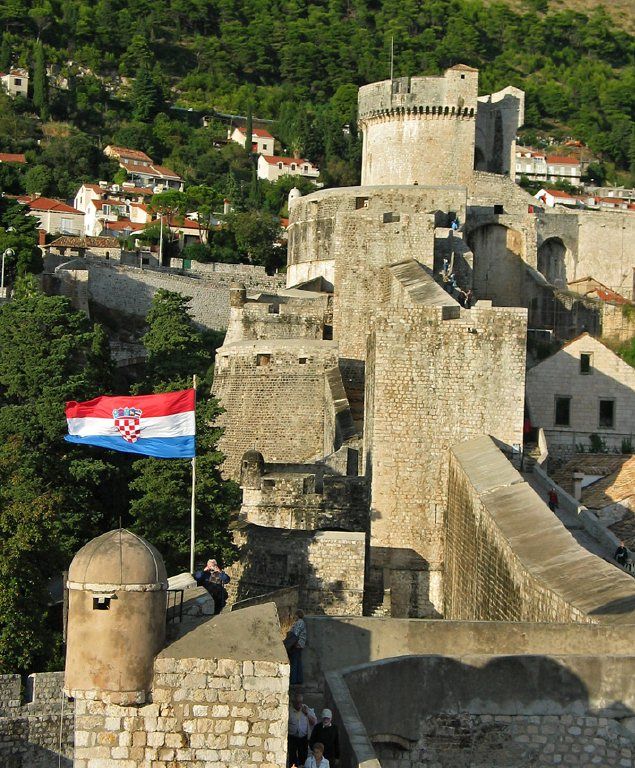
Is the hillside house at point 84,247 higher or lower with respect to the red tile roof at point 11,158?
lower

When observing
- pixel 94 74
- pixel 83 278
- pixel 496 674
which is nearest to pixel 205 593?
pixel 496 674

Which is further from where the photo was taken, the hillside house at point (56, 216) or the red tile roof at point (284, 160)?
the red tile roof at point (284, 160)

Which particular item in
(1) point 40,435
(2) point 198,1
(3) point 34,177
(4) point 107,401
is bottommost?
(1) point 40,435

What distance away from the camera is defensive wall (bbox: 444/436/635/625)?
1444 cm

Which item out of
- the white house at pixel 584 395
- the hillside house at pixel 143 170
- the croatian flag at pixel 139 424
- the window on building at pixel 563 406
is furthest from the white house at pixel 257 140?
the croatian flag at pixel 139 424

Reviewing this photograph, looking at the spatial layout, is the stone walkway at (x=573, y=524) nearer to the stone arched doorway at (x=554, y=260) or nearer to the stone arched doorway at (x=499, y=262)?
the stone arched doorway at (x=499, y=262)

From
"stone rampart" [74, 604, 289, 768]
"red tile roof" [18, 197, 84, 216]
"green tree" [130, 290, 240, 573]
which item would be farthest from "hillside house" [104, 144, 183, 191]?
"stone rampart" [74, 604, 289, 768]

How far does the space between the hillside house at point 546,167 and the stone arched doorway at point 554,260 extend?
88.0 metres

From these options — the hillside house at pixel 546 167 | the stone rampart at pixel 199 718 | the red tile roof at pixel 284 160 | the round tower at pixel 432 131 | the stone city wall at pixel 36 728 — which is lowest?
the stone city wall at pixel 36 728

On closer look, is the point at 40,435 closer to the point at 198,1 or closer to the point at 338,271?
the point at 338,271

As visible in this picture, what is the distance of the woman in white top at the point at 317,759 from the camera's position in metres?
10.5

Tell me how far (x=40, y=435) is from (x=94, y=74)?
110647mm

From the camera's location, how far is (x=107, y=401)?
19547 millimetres

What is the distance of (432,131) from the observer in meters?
44.3
